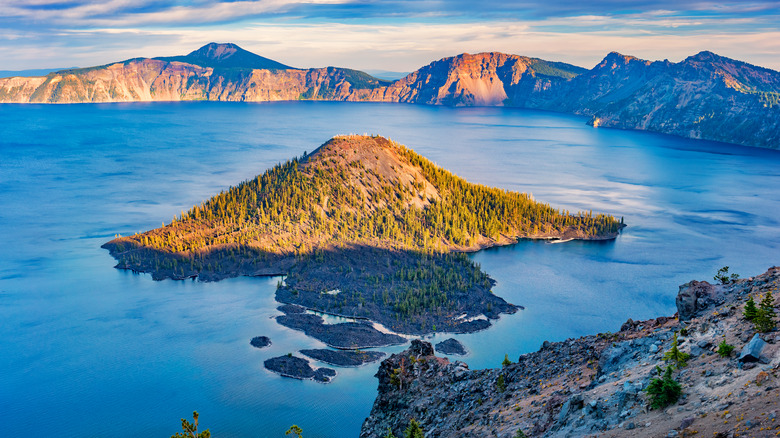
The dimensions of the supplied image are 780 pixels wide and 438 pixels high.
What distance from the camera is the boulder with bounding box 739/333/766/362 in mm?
28147

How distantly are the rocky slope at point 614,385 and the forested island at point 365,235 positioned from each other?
4772 centimetres

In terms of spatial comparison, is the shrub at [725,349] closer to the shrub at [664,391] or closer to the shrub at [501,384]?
the shrub at [664,391]

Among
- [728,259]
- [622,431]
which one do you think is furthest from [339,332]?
[728,259]

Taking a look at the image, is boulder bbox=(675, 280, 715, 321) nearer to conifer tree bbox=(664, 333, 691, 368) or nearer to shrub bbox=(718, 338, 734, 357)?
conifer tree bbox=(664, 333, 691, 368)

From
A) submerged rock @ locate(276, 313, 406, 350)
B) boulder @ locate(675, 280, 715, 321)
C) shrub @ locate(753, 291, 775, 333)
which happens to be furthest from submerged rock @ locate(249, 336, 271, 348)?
shrub @ locate(753, 291, 775, 333)

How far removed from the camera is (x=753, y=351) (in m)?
28.4

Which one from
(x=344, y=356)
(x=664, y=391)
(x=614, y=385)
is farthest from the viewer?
(x=344, y=356)

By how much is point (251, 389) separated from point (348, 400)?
14.3m

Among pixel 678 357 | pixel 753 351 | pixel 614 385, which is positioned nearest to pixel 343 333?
pixel 614 385

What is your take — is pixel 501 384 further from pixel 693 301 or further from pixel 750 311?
pixel 750 311

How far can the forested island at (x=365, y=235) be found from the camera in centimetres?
10988

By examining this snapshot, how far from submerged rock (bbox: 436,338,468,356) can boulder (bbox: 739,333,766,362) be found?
6439 cm

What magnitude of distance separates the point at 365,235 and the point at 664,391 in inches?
4428

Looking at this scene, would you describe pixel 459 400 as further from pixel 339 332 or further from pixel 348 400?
pixel 339 332
